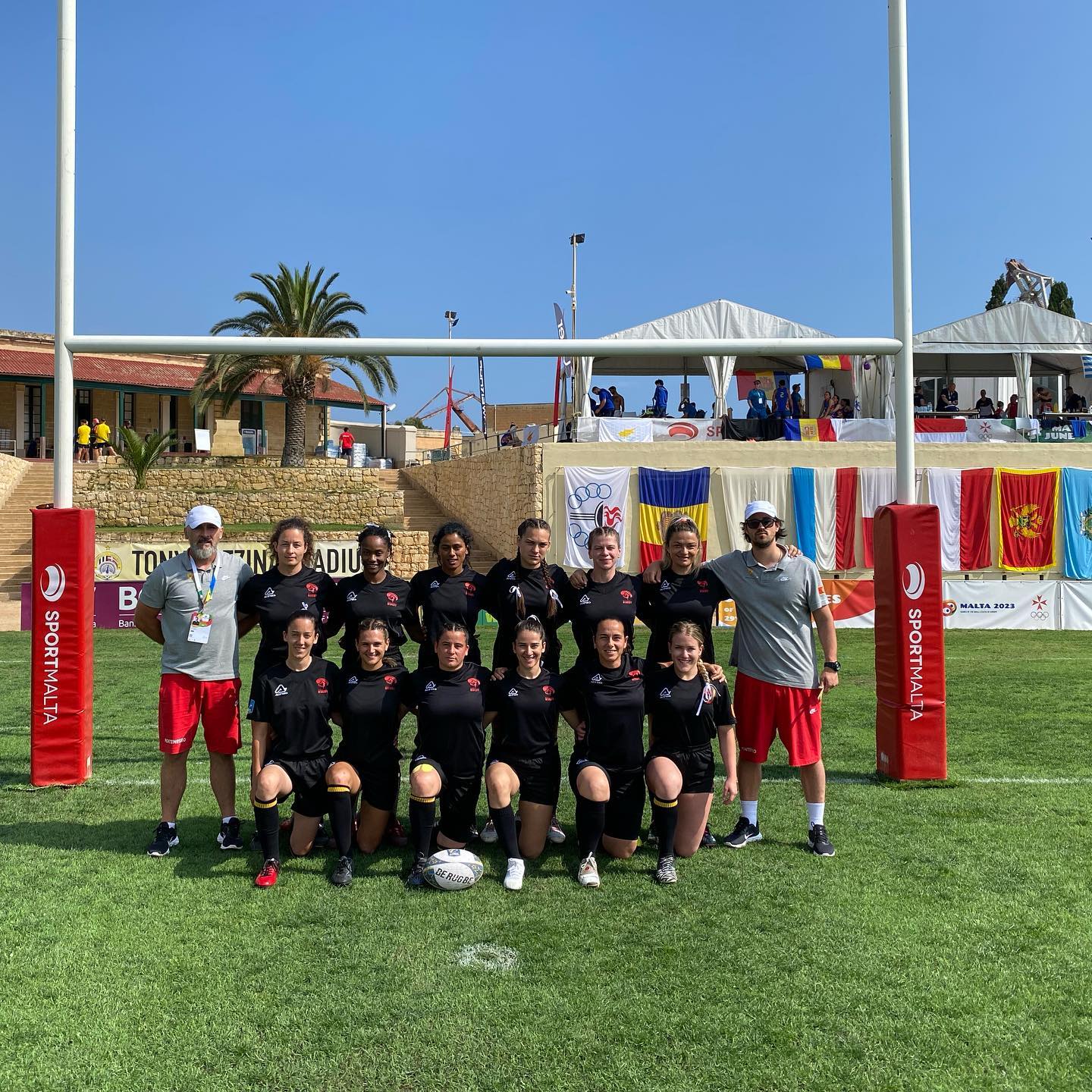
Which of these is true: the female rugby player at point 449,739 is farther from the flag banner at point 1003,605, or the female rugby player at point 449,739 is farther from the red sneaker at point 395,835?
the flag banner at point 1003,605

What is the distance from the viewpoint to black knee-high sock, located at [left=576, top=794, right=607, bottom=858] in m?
4.52

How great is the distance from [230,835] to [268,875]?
1.83ft

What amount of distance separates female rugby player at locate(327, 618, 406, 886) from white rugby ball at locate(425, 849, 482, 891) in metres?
0.45

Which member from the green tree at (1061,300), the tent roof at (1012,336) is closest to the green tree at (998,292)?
the green tree at (1061,300)

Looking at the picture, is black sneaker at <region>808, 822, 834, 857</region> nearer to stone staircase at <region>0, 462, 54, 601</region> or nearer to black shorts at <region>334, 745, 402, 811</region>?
black shorts at <region>334, 745, 402, 811</region>

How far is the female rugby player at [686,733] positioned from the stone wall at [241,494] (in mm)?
20209

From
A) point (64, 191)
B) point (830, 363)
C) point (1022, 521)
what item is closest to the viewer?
point (64, 191)

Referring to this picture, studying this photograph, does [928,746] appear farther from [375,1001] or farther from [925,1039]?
[375,1001]

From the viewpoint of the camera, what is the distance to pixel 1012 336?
834 inches

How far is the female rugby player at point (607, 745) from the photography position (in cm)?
454

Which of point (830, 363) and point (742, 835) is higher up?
point (830, 363)

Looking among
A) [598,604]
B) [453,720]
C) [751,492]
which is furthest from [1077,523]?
[453,720]

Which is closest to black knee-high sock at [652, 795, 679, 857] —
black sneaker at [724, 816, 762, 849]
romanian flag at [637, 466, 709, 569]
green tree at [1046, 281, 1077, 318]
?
black sneaker at [724, 816, 762, 849]

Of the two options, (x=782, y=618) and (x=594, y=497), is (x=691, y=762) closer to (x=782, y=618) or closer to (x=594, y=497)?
(x=782, y=618)
